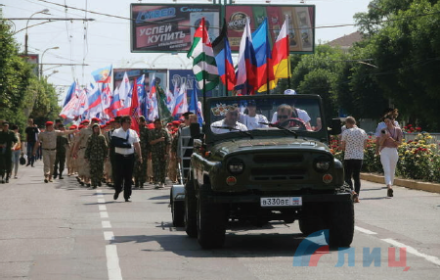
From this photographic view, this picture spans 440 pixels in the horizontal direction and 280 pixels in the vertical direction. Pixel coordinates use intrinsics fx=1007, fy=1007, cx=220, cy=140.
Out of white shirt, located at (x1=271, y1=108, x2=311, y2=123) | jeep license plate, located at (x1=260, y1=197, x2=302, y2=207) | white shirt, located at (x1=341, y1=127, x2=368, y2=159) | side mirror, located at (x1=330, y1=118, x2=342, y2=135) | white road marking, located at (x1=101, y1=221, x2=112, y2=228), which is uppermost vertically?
white shirt, located at (x1=271, y1=108, x2=311, y2=123)

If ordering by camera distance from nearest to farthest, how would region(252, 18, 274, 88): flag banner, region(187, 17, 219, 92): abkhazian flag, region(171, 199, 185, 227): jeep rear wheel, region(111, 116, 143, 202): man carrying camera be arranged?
region(171, 199, 185, 227): jeep rear wheel, region(111, 116, 143, 202): man carrying camera, region(187, 17, 219, 92): abkhazian flag, region(252, 18, 274, 88): flag banner

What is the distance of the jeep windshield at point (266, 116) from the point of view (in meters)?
12.4

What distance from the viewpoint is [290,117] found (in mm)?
12469

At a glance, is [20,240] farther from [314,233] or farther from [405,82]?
[405,82]

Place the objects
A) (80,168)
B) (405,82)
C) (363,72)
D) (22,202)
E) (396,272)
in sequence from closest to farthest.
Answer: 1. (396,272)
2. (22,202)
3. (80,168)
4. (405,82)
5. (363,72)

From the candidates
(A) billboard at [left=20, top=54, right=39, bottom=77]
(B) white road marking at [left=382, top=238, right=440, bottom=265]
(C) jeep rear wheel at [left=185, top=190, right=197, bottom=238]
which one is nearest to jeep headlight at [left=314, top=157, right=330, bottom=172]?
(B) white road marking at [left=382, top=238, right=440, bottom=265]

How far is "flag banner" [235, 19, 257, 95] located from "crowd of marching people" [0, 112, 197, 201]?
5.99ft

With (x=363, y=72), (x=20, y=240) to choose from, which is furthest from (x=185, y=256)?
(x=363, y=72)

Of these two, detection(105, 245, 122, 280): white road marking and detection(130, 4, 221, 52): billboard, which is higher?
detection(130, 4, 221, 52): billboard

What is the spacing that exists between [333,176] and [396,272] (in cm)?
208

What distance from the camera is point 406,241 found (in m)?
12.1

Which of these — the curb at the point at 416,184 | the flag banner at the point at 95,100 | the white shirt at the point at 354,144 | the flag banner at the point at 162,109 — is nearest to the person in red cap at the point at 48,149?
the curb at the point at 416,184

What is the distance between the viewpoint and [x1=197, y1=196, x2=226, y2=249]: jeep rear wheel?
11.2 metres

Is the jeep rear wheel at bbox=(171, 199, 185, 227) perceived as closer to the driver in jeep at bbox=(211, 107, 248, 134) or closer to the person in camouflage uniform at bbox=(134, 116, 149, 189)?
the driver in jeep at bbox=(211, 107, 248, 134)
